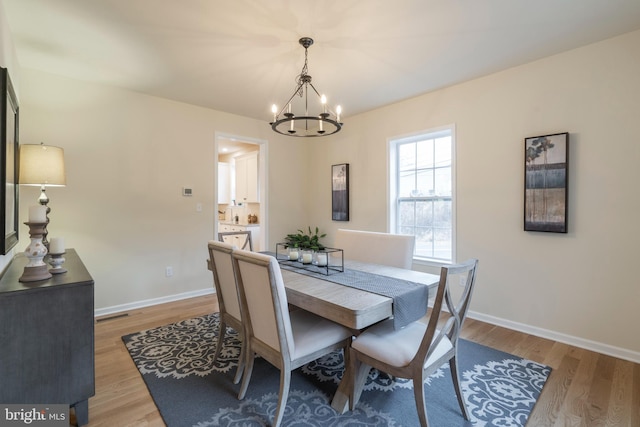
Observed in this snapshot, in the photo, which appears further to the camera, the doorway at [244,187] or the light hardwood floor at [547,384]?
the doorway at [244,187]

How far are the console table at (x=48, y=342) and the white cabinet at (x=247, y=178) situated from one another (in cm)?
397

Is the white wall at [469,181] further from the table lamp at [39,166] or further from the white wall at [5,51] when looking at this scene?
the table lamp at [39,166]

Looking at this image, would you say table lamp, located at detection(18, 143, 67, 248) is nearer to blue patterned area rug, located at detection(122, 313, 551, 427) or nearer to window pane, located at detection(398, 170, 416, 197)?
blue patterned area rug, located at detection(122, 313, 551, 427)

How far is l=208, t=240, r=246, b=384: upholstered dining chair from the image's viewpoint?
6.56 ft

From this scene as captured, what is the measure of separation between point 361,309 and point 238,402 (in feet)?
3.60

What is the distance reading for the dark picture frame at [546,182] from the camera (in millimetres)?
2672

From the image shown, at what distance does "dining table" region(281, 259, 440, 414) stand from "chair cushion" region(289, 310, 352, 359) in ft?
0.52

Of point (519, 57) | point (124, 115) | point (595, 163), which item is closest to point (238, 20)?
point (124, 115)

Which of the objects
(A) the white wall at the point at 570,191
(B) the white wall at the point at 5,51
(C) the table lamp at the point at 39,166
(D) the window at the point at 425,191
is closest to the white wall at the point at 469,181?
(A) the white wall at the point at 570,191

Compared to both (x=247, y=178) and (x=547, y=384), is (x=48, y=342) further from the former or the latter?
(x=247, y=178)

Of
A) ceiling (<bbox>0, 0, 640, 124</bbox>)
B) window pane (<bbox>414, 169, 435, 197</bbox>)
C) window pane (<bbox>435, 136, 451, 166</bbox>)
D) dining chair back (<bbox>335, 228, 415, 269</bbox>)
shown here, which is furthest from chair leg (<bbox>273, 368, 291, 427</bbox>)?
window pane (<bbox>435, 136, 451, 166</bbox>)

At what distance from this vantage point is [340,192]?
4676mm

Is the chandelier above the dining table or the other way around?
above

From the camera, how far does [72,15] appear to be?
2.15 metres
